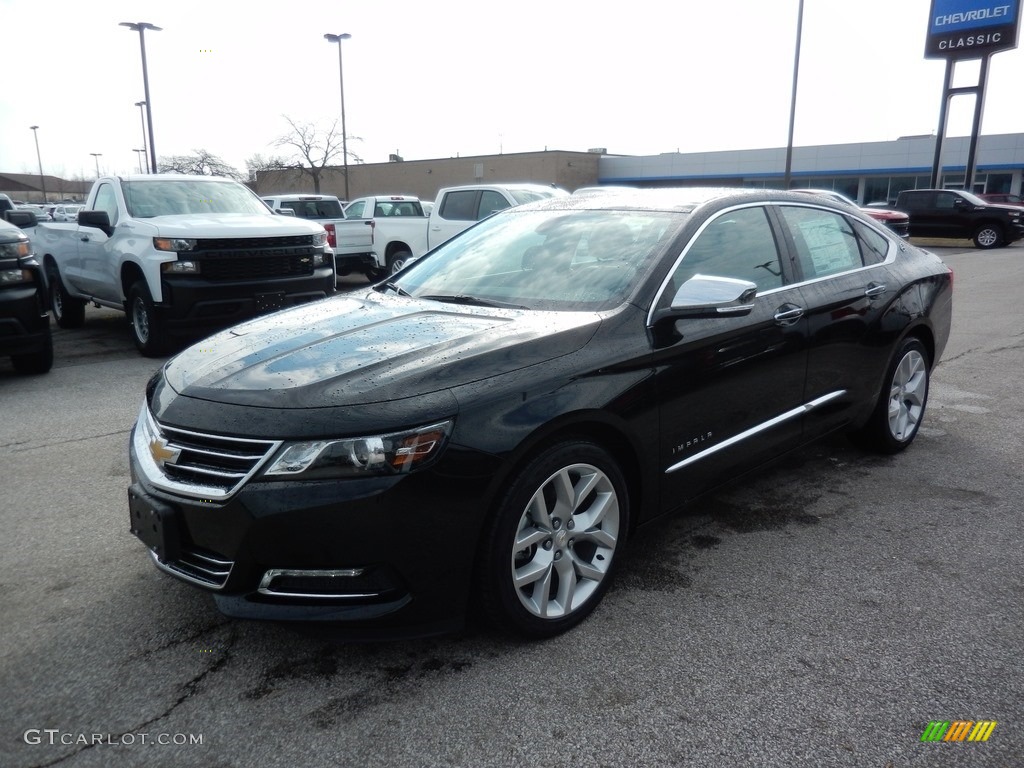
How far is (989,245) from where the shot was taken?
24469 mm

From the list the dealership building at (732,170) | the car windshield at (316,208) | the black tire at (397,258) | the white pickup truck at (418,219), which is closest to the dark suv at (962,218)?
the white pickup truck at (418,219)

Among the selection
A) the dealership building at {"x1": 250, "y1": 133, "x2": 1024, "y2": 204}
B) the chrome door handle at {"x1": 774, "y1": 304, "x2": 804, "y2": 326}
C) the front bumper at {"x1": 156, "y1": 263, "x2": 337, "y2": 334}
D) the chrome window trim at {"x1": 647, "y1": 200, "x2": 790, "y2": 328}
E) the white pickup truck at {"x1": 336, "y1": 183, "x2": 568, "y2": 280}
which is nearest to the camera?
the chrome window trim at {"x1": 647, "y1": 200, "x2": 790, "y2": 328}

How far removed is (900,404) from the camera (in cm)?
492

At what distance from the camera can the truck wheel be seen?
824cm

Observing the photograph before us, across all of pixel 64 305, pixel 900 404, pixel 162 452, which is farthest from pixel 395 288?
pixel 64 305

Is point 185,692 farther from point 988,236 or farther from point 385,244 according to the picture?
point 988,236

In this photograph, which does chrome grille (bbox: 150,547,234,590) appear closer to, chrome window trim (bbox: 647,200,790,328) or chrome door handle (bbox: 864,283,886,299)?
chrome window trim (bbox: 647,200,790,328)

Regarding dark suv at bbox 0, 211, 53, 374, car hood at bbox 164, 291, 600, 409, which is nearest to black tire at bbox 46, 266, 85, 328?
dark suv at bbox 0, 211, 53, 374

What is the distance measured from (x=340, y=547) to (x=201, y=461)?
58 cm

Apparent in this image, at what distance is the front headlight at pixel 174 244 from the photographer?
8.01 meters

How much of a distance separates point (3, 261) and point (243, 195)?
11.1 feet

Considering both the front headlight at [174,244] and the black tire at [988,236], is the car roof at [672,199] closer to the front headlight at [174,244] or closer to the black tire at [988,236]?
the front headlight at [174,244]

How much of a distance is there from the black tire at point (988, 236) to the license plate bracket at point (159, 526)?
27.2 meters

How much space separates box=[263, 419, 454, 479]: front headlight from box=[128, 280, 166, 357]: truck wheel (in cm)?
653
